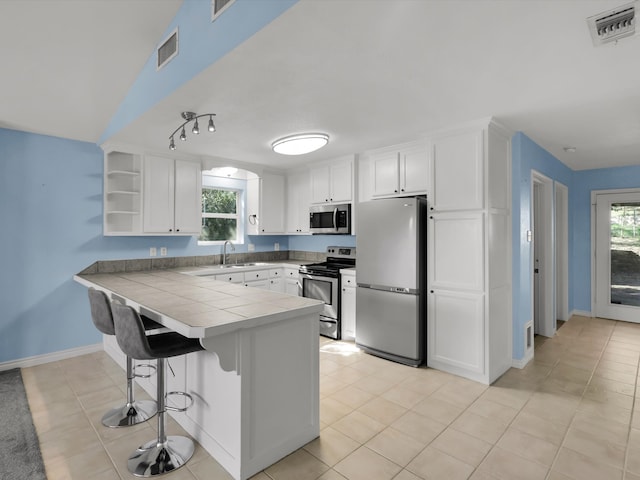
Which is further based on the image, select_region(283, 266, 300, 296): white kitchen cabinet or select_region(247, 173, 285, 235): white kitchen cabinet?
select_region(247, 173, 285, 235): white kitchen cabinet

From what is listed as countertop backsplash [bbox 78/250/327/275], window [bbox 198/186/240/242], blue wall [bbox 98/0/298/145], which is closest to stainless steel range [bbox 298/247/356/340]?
countertop backsplash [bbox 78/250/327/275]

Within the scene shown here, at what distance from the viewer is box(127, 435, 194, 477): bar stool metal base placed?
1917mm

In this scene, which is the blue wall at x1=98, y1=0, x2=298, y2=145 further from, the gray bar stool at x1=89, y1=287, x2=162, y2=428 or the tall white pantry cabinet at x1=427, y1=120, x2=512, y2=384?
the tall white pantry cabinet at x1=427, y1=120, x2=512, y2=384

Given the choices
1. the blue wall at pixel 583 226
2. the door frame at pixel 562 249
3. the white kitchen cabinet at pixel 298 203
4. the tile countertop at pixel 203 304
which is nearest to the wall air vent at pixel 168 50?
the tile countertop at pixel 203 304

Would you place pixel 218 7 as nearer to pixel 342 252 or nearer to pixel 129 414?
pixel 129 414

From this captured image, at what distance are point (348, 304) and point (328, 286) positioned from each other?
0.35m

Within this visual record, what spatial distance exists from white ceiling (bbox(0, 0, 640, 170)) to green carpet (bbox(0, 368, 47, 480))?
2432 mm

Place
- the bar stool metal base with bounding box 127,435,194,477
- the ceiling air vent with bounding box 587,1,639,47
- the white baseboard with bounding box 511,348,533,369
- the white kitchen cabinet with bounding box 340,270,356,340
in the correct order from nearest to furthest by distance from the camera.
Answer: the ceiling air vent with bounding box 587,1,639,47 → the bar stool metal base with bounding box 127,435,194,477 → the white baseboard with bounding box 511,348,533,369 → the white kitchen cabinet with bounding box 340,270,356,340

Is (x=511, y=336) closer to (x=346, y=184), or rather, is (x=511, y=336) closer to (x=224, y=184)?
(x=346, y=184)

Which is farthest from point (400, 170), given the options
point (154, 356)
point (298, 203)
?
point (154, 356)

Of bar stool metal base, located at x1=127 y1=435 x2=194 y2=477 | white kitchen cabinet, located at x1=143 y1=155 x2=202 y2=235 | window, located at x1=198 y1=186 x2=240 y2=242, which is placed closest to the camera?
bar stool metal base, located at x1=127 y1=435 x2=194 y2=477

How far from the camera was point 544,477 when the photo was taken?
189 centimetres

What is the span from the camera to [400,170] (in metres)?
3.66

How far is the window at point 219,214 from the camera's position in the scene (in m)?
4.94
